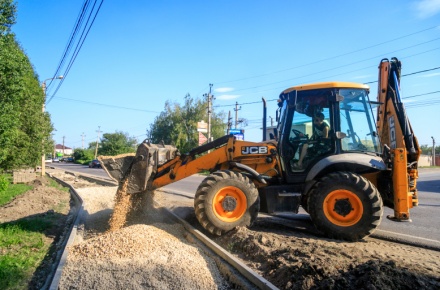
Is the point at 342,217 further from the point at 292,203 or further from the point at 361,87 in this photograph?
the point at 361,87

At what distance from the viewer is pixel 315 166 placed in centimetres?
740

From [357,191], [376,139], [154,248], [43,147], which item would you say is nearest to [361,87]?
[376,139]

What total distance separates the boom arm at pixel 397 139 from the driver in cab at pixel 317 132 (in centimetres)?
117

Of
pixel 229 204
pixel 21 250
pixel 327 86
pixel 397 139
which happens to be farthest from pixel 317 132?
pixel 21 250

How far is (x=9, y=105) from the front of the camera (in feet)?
47.3

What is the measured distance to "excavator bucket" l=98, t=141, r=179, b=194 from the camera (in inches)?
313

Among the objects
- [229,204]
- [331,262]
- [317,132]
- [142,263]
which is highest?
[317,132]

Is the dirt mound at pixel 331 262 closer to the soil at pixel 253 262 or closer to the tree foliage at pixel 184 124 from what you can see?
the soil at pixel 253 262

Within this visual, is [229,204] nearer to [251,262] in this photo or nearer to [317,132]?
[251,262]

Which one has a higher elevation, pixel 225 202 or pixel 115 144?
pixel 115 144

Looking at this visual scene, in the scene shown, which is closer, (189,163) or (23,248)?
(23,248)

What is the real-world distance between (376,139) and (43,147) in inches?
1033

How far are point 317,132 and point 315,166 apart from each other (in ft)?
2.29

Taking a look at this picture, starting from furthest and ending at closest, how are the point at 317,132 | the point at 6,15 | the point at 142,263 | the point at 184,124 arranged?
1. the point at 184,124
2. the point at 6,15
3. the point at 317,132
4. the point at 142,263
